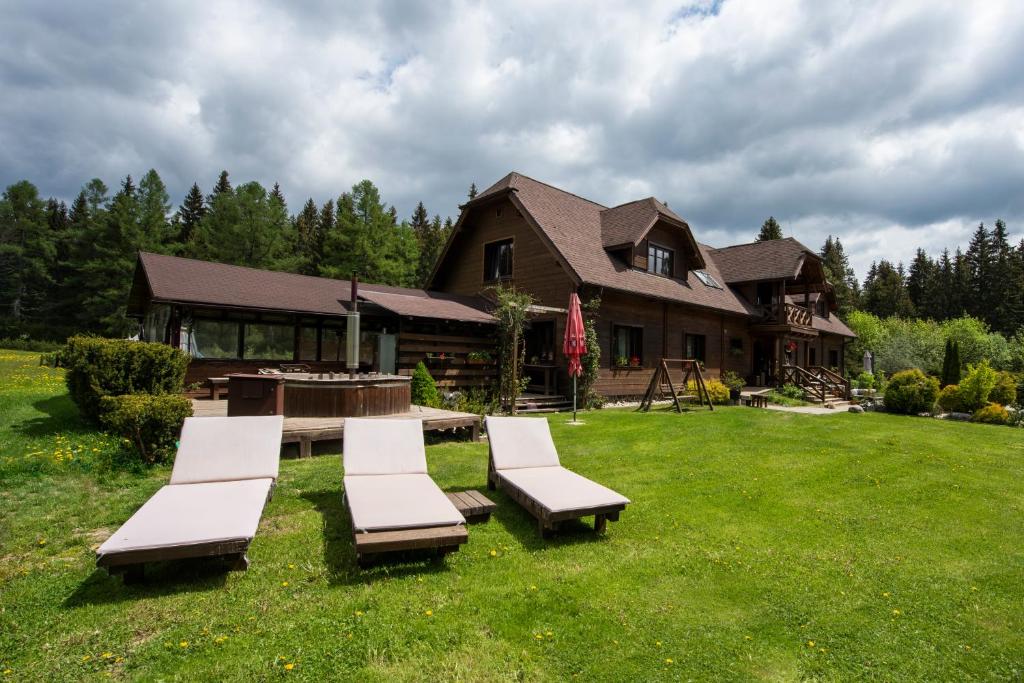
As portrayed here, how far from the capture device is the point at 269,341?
1500 cm

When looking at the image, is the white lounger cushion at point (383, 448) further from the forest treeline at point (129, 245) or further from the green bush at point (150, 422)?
the forest treeline at point (129, 245)

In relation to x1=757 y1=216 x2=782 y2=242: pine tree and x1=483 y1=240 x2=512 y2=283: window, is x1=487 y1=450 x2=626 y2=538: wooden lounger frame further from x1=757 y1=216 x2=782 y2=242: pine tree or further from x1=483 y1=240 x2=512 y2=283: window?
x1=757 y1=216 x2=782 y2=242: pine tree

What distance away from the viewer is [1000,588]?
13.8 ft

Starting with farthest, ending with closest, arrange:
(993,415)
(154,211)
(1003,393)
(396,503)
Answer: (154,211) < (1003,393) < (993,415) < (396,503)

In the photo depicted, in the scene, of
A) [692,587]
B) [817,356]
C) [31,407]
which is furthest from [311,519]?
[817,356]

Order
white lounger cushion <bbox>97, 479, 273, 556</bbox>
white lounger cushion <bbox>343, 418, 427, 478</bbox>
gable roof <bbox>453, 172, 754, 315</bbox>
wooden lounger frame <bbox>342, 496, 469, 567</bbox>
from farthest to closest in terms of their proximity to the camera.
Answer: gable roof <bbox>453, 172, 754, 315</bbox> < white lounger cushion <bbox>343, 418, 427, 478</bbox> < wooden lounger frame <bbox>342, 496, 469, 567</bbox> < white lounger cushion <bbox>97, 479, 273, 556</bbox>

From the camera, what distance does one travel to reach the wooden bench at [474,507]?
5270mm

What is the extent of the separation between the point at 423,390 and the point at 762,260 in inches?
791

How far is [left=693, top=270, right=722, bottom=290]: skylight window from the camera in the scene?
23203 mm

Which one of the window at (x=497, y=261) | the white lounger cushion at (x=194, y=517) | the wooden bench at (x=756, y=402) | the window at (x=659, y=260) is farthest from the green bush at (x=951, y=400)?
the white lounger cushion at (x=194, y=517)

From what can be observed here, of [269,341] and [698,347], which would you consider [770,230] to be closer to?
[698,347]

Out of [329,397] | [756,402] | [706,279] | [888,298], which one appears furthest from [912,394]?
[888,298]

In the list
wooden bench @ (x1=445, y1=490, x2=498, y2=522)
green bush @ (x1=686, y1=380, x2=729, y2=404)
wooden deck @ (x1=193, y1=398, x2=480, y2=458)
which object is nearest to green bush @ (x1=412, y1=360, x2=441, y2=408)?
wooden deck @ (x1=193, y1=398, x2=480, y2=458)

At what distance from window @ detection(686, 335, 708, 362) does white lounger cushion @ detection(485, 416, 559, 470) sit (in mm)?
15824
